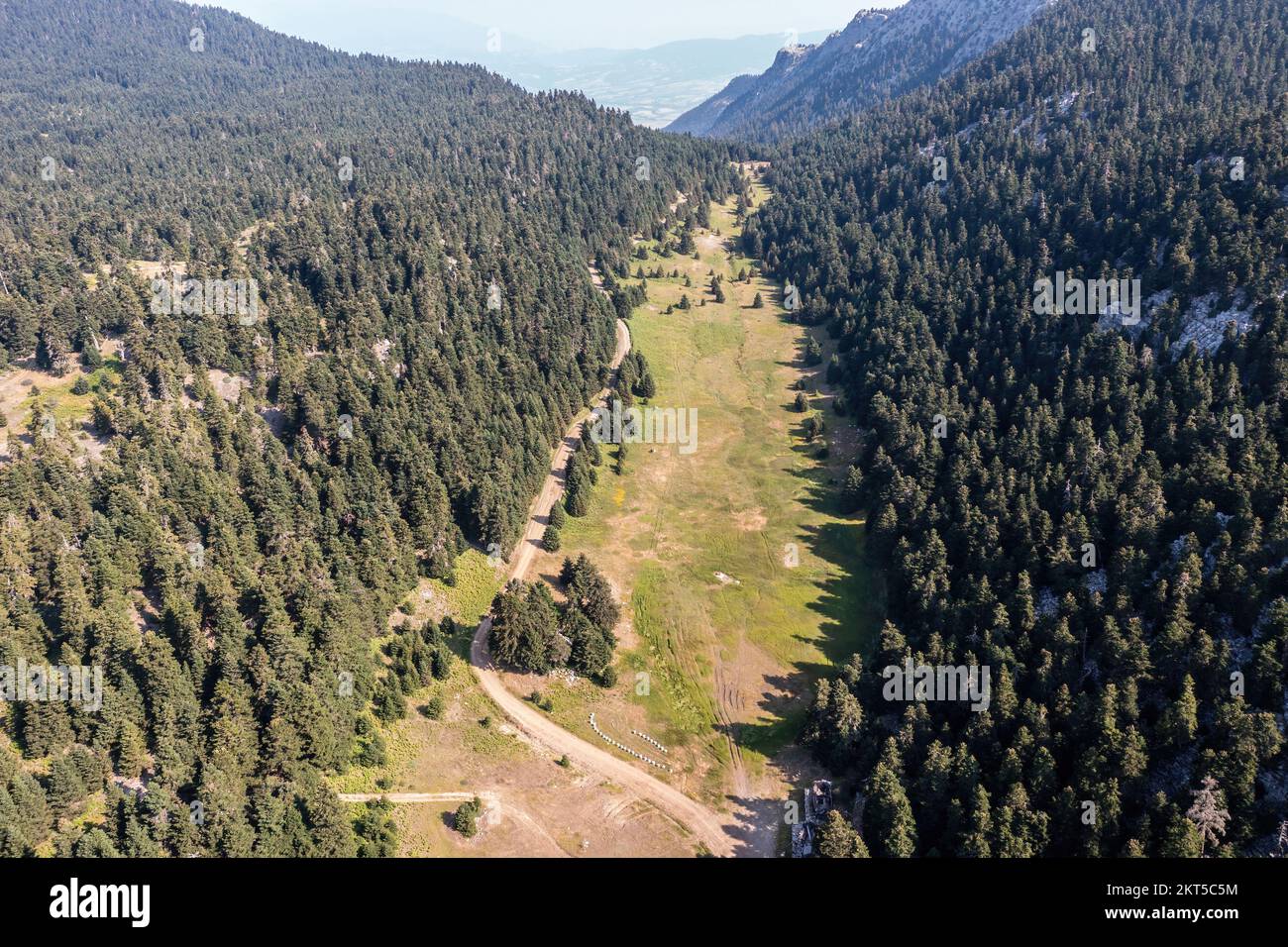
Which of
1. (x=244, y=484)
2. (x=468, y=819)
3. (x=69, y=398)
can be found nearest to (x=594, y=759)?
(x=468, y=819)

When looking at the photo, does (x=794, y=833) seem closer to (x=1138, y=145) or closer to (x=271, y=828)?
(x=271, y=828)

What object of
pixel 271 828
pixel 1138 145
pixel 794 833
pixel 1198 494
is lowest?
pixel 794 833

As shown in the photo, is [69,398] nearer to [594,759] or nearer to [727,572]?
[594,759]

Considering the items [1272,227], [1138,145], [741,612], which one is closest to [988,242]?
[1138,145]

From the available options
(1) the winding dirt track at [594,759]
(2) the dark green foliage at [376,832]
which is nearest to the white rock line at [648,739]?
(1) the winding dirt track at [594,759]

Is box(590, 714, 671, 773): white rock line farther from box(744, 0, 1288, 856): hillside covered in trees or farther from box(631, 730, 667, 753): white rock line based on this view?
box(744, 0, 1288, 856): hillside covered in trees

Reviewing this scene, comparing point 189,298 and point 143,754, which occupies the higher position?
point 189,298

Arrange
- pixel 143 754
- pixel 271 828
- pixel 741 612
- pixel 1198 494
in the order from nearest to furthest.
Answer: pixel 271 828 → pixel 143 754 → pixel 1198 494 → pixel 741 612
